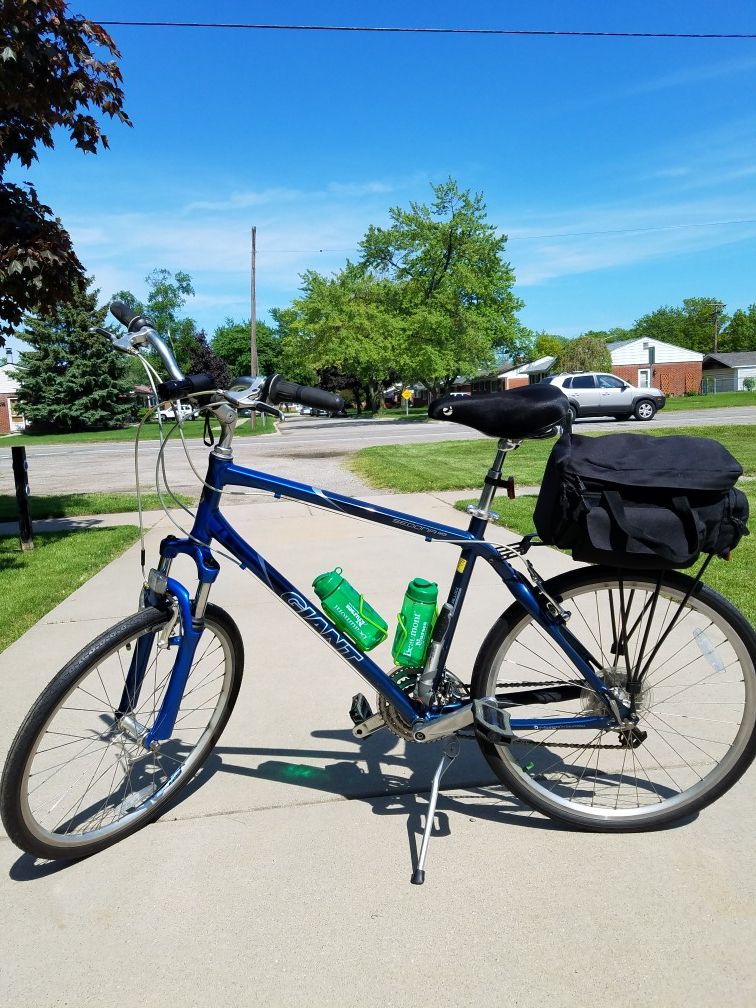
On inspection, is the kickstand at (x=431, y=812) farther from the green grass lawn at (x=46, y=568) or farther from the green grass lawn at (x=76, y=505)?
the green grass lawn at (x=76, y=505)

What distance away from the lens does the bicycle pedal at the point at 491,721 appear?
95.6 inches

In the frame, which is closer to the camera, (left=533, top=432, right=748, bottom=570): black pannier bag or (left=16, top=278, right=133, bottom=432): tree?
(left=533, top=432, right=748, bottom=570): black pannier bag

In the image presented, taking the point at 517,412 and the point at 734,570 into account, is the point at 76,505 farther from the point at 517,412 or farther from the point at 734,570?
the point at 517,412

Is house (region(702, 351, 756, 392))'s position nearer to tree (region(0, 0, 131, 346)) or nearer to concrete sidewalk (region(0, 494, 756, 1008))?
tree (region(0, 0, 131, 346))

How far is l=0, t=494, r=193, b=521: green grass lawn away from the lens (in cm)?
928

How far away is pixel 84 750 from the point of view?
2855mm

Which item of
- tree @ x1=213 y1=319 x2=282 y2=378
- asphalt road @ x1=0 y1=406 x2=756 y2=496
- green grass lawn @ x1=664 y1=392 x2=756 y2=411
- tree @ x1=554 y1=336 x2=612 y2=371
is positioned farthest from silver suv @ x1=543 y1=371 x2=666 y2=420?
tree @ x1=213 y1=319 x2=282 y2=378

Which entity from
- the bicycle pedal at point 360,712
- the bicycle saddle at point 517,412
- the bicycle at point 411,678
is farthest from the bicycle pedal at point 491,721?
the bicycle saddle at point 517,412

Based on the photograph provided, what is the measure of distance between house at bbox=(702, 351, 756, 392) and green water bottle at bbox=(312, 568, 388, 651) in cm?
7058

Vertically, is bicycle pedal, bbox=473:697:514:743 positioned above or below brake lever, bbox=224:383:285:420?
below

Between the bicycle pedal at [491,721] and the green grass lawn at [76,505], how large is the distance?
6.80 meters

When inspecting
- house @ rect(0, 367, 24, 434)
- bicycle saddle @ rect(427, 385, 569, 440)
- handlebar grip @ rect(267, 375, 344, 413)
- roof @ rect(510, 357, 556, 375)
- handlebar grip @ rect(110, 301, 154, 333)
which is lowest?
house @ rect(0, 367, 24, 434)

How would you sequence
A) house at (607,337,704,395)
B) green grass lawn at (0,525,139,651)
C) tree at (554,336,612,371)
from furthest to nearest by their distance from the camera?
house at (607,337,704,395), tree at (554,336,612,371), green grass lawn at (0,525,139,651)

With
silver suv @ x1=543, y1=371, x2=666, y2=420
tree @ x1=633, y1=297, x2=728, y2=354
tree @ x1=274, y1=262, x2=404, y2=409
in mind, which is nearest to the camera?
silver suv @ x1=543, y1=371, x2=666, y2=420
